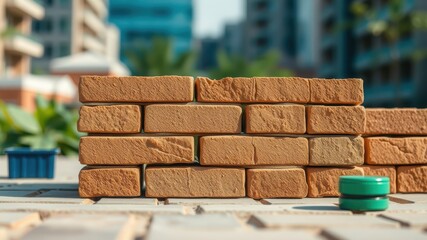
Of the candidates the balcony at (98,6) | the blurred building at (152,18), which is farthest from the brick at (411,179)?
the blurred building at (152,18)

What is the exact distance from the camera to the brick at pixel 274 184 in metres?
6.82

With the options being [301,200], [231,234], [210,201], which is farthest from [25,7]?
[231,234]

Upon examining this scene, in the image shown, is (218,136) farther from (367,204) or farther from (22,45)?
(22,45)

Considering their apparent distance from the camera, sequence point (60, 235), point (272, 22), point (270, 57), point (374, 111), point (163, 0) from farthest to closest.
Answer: point (163, 0) < point (272, 22) < point (270, 57) < point (374, 111) < point (60, 235)

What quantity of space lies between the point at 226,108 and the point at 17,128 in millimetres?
8324

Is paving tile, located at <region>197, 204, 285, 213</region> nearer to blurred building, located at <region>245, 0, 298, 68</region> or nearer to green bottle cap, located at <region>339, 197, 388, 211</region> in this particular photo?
green bottle cap, located at <region>339, 197, 388, 211</region>

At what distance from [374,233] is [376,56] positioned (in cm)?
4243

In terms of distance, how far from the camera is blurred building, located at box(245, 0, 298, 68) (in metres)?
80.6

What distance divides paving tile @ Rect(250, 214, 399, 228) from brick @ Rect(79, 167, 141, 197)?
1.95 meters

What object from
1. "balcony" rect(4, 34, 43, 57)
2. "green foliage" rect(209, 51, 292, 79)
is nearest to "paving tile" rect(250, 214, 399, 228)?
"green foliage" rect(209, 51, 292, 79)

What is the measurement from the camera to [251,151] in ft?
22.3

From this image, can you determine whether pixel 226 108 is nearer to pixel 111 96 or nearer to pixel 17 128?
pixel 111 96

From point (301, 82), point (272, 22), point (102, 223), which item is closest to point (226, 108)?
point (301, 82)

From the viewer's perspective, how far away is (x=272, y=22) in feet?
272
